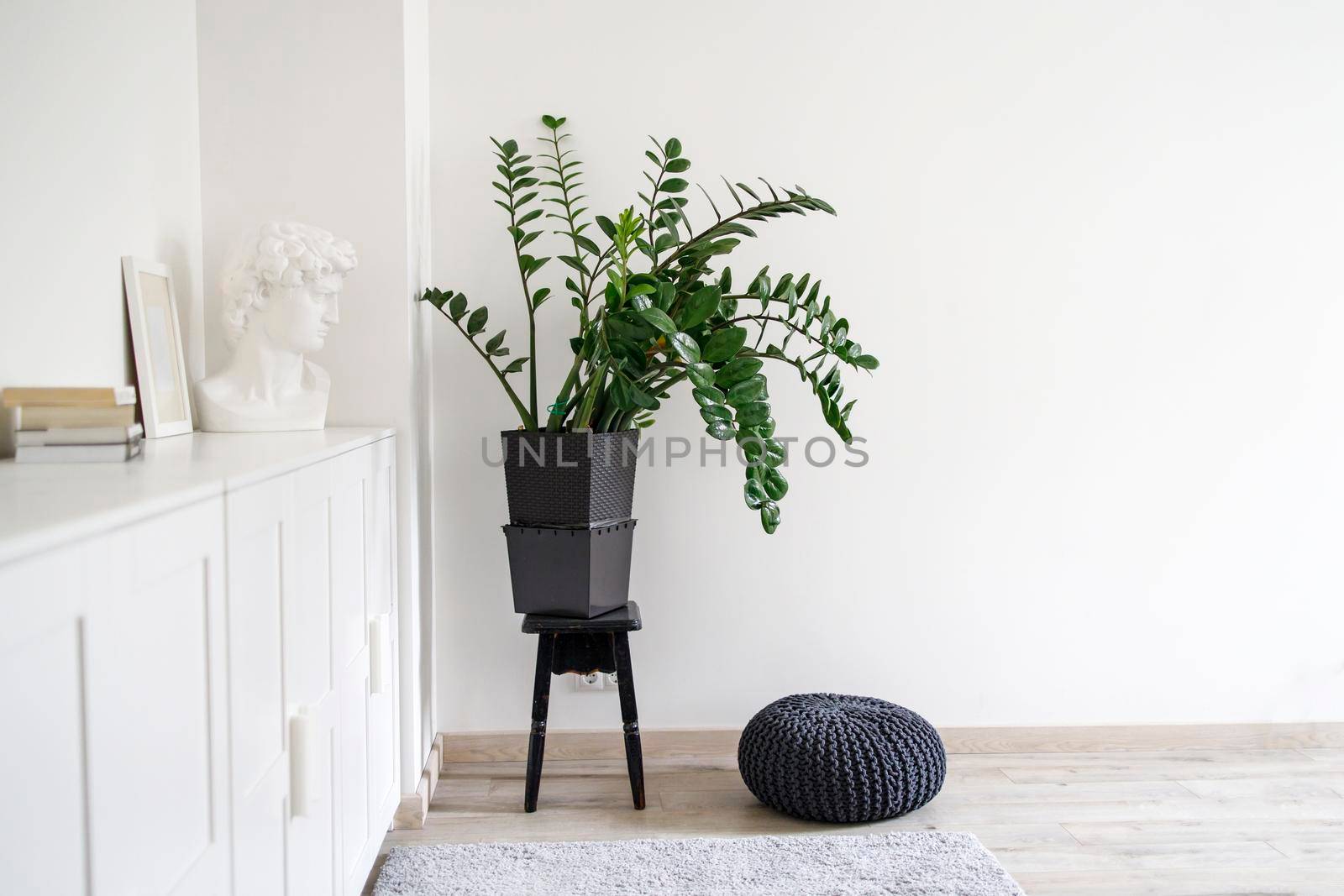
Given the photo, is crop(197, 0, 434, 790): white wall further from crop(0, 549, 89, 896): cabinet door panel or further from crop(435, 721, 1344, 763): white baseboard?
crop(0, 549, 89, 896): cabinet door panel

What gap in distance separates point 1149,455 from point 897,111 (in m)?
1.17

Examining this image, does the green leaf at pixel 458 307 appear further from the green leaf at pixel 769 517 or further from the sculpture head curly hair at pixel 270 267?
the green leaf at pixel 769 517

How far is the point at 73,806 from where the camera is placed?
28.7 inches

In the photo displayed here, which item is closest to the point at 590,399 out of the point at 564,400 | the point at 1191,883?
the point at 564,400

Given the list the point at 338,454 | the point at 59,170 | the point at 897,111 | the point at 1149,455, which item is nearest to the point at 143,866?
the point at 338,454

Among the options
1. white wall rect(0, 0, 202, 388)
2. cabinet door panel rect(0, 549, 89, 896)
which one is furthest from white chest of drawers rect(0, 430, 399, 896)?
white wall rect(0, 0, 202, 388)

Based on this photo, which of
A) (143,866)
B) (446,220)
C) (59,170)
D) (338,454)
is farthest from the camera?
(446,220)

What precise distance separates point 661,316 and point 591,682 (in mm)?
1191

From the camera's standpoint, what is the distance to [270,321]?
1843 millimetres

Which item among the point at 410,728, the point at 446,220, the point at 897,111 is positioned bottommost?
the point at 410,728

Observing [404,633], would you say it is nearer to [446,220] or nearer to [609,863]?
[609,863]

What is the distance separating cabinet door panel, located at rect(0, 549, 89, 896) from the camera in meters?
0.65

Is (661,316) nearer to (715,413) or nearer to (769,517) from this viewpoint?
(715,413)

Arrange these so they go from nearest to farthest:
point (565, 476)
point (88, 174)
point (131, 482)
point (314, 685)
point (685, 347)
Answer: point (131, 482)
point (314, 685)
point (88, 174)
point (685, 347)
point (565, 476)
